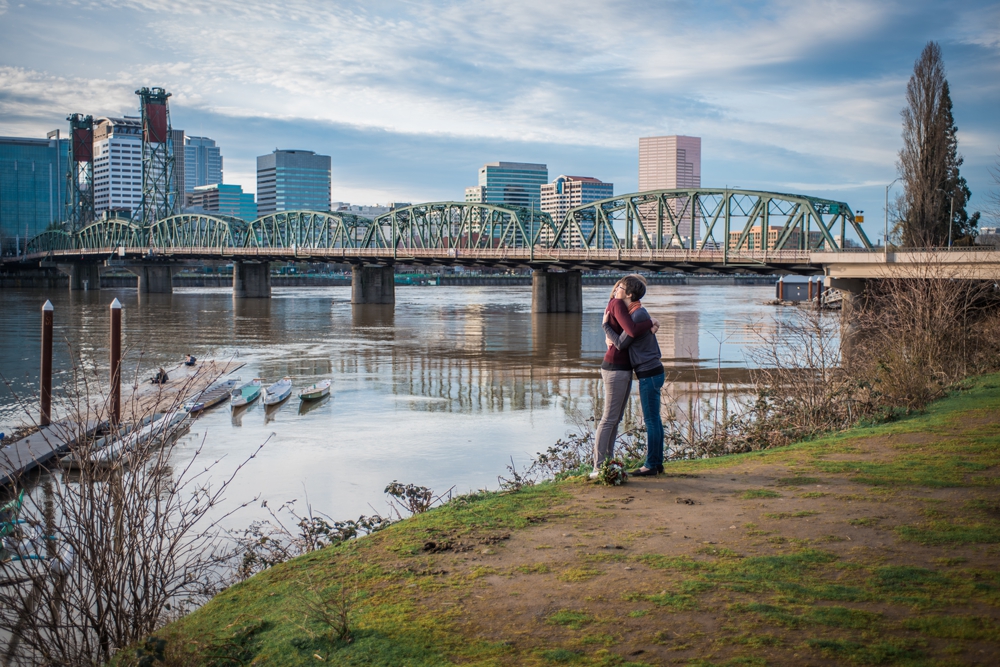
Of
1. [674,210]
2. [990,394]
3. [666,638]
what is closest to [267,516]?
[666,638]

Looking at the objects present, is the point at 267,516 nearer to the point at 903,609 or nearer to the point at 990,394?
the point at 903,609

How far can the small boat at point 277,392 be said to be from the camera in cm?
2692

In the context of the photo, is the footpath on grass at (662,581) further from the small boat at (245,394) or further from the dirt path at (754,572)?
the small boat at (245,394)

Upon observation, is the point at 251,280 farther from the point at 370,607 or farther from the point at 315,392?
the point at 370,607

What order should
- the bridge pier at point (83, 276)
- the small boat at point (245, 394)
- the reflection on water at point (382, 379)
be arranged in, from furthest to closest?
1. the bridge pier at point (83, 276)
2. the small boat at point (245, 394)
3. the reflection on water at point (382, 379)

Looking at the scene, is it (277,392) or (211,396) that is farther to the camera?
(277,392)

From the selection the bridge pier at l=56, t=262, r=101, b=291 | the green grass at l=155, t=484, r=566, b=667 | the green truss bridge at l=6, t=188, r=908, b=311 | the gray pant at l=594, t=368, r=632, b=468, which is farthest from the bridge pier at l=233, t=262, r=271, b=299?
the green grass at l=155, t=484, r=566, b=667

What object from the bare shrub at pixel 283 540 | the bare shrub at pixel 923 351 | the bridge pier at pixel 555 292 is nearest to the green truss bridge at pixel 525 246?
the bridge pier at pixel 555 292

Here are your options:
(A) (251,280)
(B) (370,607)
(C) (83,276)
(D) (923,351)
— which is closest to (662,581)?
(B) (370,607)

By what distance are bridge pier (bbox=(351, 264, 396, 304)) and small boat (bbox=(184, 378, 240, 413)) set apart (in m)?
67.1

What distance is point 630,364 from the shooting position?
10.7 meters

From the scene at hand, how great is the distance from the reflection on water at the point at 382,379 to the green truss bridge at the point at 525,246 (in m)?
5.69

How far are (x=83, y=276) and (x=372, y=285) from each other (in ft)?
248

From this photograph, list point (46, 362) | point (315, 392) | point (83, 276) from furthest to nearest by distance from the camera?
point (83, 276)
point (315, 392)
point (46, 362)
